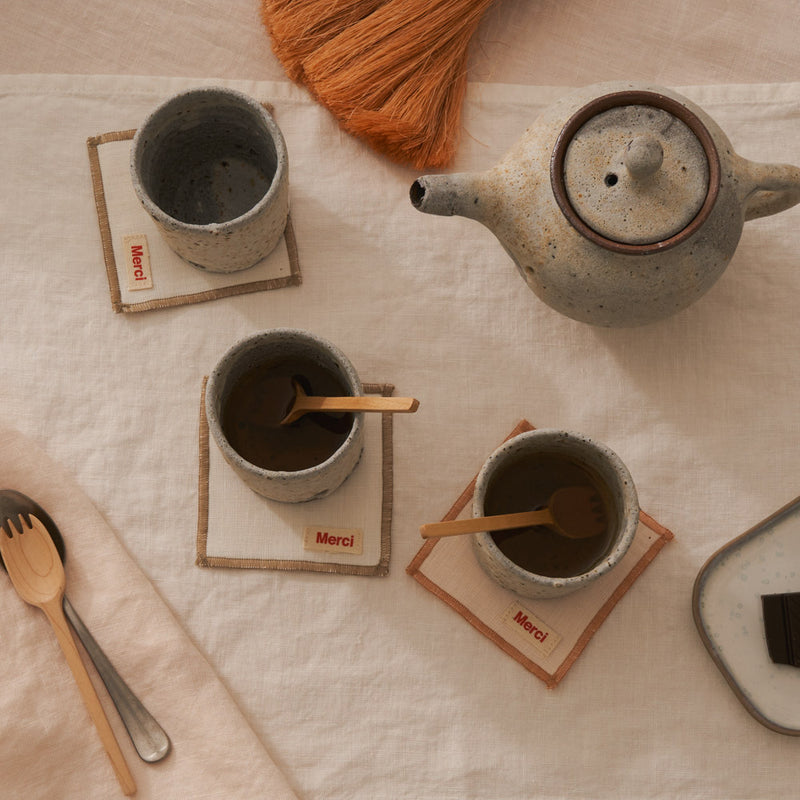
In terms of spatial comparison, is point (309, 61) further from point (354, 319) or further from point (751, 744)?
point (751, 744)

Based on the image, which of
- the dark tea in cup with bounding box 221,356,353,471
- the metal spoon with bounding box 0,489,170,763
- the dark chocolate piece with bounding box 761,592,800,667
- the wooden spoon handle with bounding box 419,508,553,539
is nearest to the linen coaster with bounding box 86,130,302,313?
the dark tea in cup with bounding box 221,356,353,471

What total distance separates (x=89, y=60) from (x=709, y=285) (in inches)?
28.6

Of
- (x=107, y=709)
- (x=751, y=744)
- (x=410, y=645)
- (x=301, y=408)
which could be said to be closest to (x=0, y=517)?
(x=107, y=709)

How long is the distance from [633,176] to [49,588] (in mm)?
686

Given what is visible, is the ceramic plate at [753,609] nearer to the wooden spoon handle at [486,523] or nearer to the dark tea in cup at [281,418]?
the wooden spoon handle at [486,523]

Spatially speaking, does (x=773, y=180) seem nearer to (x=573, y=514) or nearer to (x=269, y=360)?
(x=573, y=514)

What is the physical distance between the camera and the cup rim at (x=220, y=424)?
2.39ft

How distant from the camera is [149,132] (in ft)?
2.67

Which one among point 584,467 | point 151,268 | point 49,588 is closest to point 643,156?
point 584,467

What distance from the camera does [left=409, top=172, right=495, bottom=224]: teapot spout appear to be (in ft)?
2.47

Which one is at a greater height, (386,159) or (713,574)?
(386,159)

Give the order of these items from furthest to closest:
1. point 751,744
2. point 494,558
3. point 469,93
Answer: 1. point 469,93
2. point 751,744
3. point 494,558

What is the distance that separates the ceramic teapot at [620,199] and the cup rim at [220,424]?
0.52ft

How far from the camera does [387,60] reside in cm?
91
